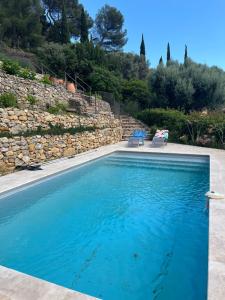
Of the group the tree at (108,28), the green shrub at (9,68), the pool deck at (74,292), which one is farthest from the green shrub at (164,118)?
the tree at (108,28)

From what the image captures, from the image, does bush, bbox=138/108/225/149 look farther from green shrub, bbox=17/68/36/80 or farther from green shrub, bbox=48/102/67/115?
green shrub, bbox=17/68/36/80

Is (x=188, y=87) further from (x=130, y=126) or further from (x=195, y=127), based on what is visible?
(x=195, y=127)

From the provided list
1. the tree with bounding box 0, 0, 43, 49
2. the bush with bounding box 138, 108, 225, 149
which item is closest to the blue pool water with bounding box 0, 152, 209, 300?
the bush with bounding box 138, 108, 225, 149

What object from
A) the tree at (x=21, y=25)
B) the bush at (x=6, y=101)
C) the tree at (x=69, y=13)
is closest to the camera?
the bush at (x=6, y=101)

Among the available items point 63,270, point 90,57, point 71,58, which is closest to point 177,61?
point 90,57

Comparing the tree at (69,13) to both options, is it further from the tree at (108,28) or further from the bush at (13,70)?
the bush at (13,70)

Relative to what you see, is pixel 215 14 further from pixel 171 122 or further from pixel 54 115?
pixel 54 115

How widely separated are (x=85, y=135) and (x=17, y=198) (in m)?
6.01

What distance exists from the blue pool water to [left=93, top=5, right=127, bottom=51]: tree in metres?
29.7

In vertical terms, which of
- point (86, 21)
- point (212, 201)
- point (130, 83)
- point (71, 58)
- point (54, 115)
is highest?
point (86, 21)

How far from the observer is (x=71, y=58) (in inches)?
799

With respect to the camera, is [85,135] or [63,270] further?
[85,135]

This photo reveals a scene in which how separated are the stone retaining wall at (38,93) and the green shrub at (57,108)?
0.18 meters

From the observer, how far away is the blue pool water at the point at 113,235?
3326 millimetres
